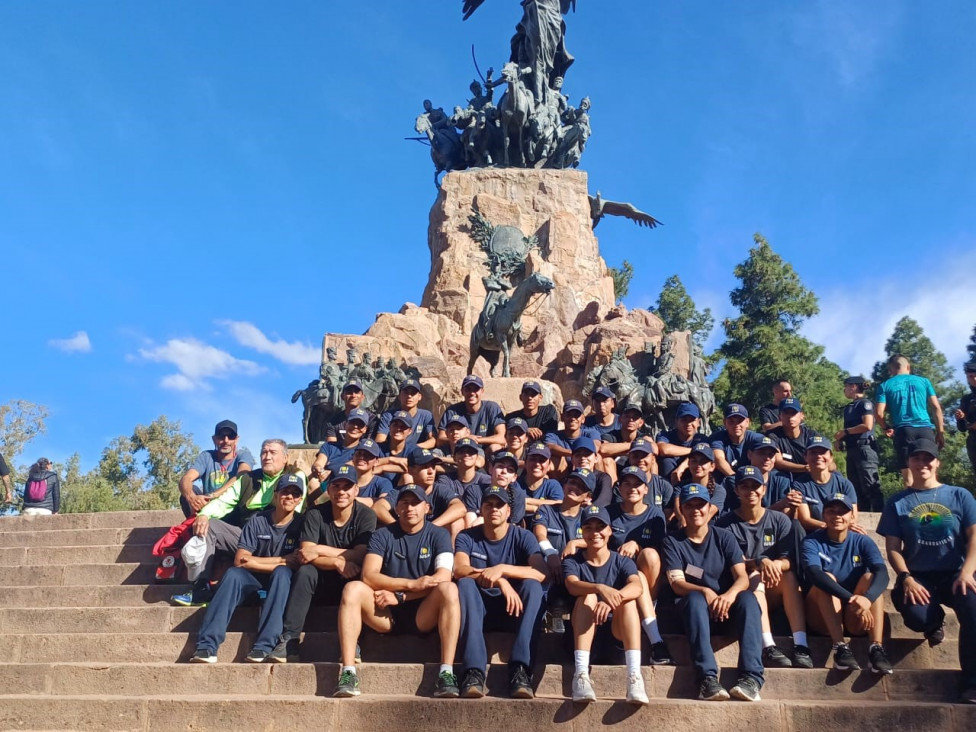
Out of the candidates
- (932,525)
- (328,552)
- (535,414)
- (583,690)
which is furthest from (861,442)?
(328,552)

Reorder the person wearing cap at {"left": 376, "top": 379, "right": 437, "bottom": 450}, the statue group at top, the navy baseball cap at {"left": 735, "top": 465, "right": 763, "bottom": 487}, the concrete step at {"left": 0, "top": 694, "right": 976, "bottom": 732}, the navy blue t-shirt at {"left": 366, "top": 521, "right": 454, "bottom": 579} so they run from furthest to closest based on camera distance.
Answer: the statue group at top < the person wearing cap at {"left": 376, "top": 379, "right": 437, "bottom": 450} < the navy baseball cap at {"left": 735, "top": 465, "right": 763, "bottom": 487} < the navy blue t-shirt at {"left": 366, "top": 521, "right": 454, "bottom": 579} < the concrete step at {"left": 0, "top": 694, "right": 976, "bottom": 732}

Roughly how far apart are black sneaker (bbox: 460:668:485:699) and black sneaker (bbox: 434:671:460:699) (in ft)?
0.15

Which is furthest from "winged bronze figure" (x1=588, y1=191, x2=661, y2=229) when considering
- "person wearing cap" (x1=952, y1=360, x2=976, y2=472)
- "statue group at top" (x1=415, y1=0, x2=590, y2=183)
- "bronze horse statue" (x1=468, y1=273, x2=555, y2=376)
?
"person wearing cap" (x1=952, y1=360, x2=976, y2=472)

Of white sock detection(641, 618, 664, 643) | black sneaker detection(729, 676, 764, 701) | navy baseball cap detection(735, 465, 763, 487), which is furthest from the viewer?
navy baseball cap detection(735, 465, 763, 487)

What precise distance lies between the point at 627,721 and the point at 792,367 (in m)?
27.1

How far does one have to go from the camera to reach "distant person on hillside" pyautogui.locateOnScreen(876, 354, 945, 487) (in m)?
8.11

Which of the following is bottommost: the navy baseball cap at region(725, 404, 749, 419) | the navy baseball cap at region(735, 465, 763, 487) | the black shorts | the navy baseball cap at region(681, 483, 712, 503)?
the navy baseball cap at region(681, 483, 712, 503)

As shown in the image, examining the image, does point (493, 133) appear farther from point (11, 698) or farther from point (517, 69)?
point (11, 698)

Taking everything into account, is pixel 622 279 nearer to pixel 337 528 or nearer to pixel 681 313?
pixel 681 313

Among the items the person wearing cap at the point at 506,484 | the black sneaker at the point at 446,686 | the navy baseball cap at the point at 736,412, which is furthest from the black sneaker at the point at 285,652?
the navy baseball cap at the point at 736,412

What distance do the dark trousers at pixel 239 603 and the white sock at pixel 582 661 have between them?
1.89 m

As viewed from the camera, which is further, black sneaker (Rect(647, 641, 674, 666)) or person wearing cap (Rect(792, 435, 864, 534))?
person wearing cap (Rect(792, 435, 864, 534))

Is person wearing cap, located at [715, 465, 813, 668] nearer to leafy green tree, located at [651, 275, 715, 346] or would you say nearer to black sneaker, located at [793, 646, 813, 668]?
black sneaker, located at [793, 646, 813, 668]

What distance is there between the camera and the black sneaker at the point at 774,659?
493 centimetres
